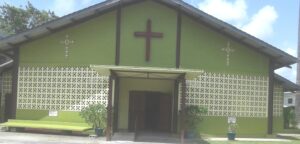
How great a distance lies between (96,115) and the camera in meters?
23.3

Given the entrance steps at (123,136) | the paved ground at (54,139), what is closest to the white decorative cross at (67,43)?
the paved ground at (54,139)

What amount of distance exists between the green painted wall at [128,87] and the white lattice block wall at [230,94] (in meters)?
1.49

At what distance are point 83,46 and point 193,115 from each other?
597cm

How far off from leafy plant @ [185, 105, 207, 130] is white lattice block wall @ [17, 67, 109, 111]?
152 inches

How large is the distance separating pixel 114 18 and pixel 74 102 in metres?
4.29

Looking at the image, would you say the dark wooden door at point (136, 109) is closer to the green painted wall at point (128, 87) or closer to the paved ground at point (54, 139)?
the green painted wall at point (128, 87)

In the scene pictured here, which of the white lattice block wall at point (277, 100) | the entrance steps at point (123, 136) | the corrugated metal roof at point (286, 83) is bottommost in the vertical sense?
the entrance steps at point (123, 136)

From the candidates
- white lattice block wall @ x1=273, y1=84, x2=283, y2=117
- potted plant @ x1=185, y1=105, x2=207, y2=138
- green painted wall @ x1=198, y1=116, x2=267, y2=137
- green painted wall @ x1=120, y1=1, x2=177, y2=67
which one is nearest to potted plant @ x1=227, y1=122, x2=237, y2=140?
green painted wall @ x1=198, y1=116, x2=267, y2=137

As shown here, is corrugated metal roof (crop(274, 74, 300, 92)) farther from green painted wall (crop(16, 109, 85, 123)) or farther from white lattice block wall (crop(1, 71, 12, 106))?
white lattice block wall (crop(1, 71, 12, 106))

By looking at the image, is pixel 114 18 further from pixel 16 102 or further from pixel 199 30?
pixel 16 102

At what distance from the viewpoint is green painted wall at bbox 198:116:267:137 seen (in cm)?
2459

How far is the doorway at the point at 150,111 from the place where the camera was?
2555 centimetres

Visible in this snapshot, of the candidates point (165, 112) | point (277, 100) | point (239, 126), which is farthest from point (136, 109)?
point (277, 100)

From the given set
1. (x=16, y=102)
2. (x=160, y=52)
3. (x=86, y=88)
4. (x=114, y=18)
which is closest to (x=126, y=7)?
(x=114, y=18)
